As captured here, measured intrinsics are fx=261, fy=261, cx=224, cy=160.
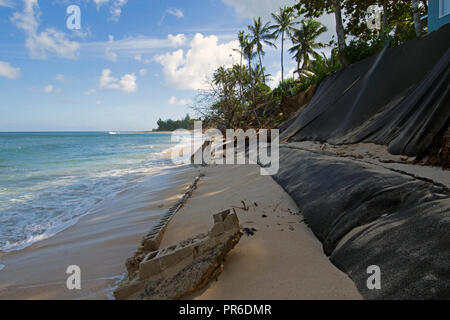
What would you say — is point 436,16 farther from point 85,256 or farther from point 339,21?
point 85,256

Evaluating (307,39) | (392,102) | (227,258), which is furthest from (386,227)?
(307,39)

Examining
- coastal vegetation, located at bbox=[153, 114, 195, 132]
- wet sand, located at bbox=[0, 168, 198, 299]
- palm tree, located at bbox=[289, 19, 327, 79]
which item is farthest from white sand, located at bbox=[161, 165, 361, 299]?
coastal vegetation, located at bbox=[153, 114, 195, 132]

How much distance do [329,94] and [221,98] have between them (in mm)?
5108

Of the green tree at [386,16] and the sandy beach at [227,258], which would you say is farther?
the green tree at [386,16]

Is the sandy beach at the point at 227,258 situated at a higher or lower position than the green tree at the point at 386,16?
lower

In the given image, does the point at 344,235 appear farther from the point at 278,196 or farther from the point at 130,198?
the point at 130,198

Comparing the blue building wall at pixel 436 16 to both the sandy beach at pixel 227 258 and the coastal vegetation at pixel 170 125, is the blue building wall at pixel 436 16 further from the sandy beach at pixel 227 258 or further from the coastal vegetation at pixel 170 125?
the coastal vegetation at pixel 170 125

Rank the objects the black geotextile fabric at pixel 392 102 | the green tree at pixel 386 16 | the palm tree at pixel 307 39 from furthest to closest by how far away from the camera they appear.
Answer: the palm tree at pixel 307 39 → the green tree at pixel 386 16 → the black geotextile fabric at pixel 392 102

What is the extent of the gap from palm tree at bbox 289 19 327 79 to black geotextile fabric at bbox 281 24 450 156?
2440 centimetres

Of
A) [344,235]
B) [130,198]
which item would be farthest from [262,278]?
[130,198]

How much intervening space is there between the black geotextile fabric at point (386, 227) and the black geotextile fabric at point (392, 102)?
5.29 feet

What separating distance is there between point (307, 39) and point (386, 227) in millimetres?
32916

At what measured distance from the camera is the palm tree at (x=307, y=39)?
96.8 feet

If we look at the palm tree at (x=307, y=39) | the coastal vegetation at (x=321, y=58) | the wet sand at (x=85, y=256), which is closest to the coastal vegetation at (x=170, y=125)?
the palm tree at (x=307, y=39)
